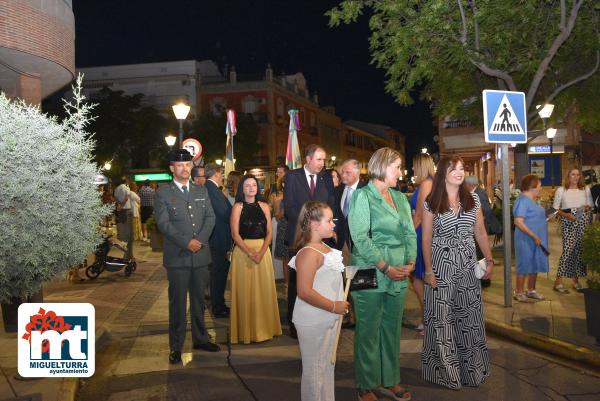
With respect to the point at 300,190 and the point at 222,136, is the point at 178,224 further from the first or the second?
the point at 222,136

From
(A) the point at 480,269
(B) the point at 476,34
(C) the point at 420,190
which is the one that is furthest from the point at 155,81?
(A) the point at 480,269

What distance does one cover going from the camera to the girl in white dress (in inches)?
149

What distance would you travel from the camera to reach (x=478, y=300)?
5078 mm

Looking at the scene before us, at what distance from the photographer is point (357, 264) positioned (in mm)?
4645

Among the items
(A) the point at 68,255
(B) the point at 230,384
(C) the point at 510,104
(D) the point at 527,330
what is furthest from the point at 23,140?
(C) the point at 510,104

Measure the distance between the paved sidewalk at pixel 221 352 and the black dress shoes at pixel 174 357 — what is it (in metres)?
0.07

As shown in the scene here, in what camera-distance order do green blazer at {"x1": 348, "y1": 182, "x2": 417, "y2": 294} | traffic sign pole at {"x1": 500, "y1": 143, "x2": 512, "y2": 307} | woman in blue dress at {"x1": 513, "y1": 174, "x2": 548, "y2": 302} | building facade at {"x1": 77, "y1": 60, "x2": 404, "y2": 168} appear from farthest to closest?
1. building facade at {"x1": 77, "y1": 60, "x2": 404, "y2": 168}
2. woman in blue dress at {"x1": 513, "y1": 174, "x2": 548, "y2": 302}
3. traffic sign pole at {"x1": 500, "y1": 143, "x2": 512, "y2": 307}
4. green blazer at {"x1": 348, "y1": 182, "x2": 417, "y2": 294}

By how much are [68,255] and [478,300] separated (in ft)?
11.6

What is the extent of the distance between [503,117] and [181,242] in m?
4.60

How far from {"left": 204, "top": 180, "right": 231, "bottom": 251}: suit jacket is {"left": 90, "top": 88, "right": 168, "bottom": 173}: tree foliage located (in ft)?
124

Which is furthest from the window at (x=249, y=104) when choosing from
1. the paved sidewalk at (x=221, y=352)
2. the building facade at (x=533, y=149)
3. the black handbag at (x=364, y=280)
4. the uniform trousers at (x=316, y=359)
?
the uniform trousers at (x=316, y=359)

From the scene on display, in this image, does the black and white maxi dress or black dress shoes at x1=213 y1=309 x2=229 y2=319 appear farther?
black dress shoes at x1=213 y1=309 x2=229 y2=319

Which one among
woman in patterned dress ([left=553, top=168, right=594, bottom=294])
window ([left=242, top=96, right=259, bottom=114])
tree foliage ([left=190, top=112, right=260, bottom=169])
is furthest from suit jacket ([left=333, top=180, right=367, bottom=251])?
window ([left=242, top=96, right=259, bottom=114])

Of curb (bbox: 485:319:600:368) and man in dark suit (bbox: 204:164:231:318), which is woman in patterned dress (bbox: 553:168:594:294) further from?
man in dark suit (bbox: 204:164:231:318)
